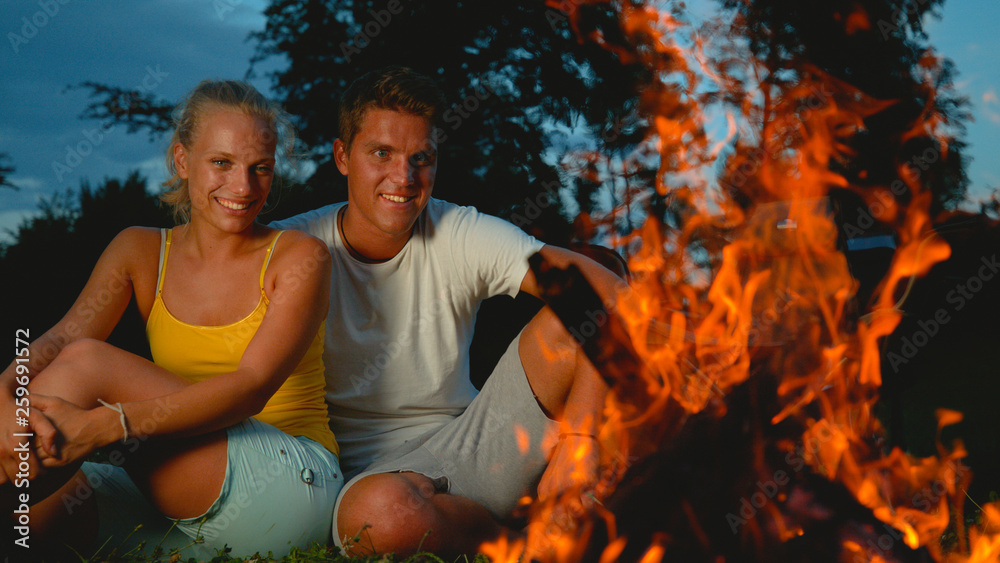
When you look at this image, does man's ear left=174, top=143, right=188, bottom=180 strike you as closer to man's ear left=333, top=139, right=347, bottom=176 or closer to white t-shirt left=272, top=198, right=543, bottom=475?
white t-shirt left=272, top=198, right=543, bottom=475

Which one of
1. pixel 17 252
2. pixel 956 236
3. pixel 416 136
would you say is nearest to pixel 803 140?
pixel 956 236

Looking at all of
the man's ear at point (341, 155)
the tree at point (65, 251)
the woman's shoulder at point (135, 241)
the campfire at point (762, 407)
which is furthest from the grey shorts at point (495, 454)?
the tree at point (65, 251)

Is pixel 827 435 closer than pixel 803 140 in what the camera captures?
Yes

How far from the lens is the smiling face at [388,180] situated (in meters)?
2.57

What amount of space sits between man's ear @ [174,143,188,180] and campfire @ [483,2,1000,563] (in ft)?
4.23

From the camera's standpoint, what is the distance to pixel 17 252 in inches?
195

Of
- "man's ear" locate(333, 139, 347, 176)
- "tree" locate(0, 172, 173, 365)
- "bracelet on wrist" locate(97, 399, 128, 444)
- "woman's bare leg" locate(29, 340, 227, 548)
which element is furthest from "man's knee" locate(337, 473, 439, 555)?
"tree" locate(0, 172, 173, 365)

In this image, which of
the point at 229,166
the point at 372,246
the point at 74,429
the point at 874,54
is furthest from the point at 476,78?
the point at 74,429

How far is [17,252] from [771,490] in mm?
5319

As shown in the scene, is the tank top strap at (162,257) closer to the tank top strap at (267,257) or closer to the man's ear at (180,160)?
the man's ear at (180,160)

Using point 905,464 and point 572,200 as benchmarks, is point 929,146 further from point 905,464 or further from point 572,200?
point 905,464

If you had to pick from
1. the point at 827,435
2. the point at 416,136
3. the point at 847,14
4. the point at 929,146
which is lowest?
the point at 827,435

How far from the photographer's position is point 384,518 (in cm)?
202

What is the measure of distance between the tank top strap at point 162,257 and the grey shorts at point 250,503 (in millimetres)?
589
